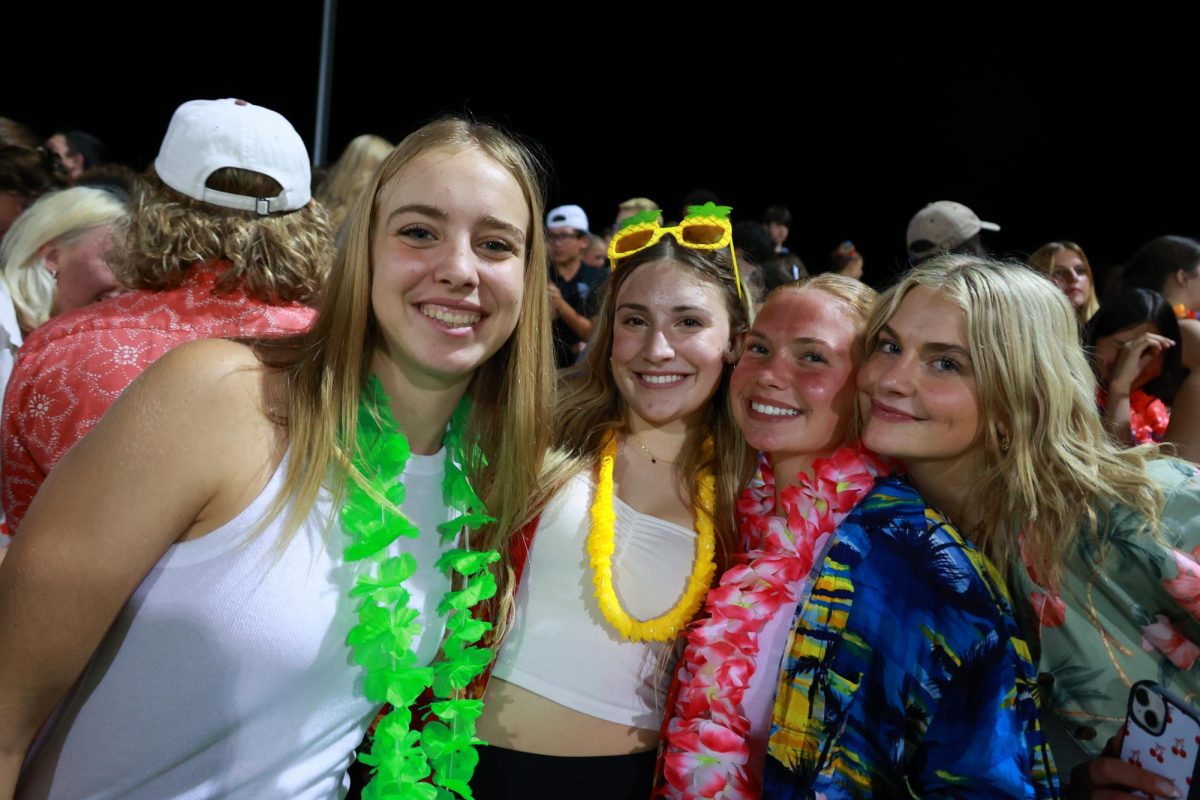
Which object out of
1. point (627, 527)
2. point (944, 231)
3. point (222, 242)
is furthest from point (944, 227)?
point (222, 242)

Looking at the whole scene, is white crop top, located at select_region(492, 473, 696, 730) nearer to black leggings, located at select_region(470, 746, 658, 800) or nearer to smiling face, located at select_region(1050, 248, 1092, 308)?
black leggings, located at select_region(470, 746, 658, 800)

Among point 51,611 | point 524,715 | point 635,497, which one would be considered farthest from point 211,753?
point 635,497

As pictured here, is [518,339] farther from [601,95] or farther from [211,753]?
[601,95]

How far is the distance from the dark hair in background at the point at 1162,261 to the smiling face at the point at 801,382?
2450mm

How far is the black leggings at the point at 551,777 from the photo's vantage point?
5.92ft

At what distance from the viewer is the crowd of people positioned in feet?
3.98

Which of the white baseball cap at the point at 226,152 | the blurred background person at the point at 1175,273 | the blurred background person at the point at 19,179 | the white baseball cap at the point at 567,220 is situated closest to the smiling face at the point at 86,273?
the blurred background person at the point at 19,179

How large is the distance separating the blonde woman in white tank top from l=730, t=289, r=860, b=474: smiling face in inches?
25.4

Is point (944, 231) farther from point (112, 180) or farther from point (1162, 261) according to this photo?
point (112, 180)

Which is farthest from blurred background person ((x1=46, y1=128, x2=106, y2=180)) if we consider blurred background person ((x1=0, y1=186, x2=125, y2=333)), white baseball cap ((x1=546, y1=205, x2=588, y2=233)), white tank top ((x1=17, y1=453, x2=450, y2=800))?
white tank top ((x1=17, y1=453, x2=450, y2=800))

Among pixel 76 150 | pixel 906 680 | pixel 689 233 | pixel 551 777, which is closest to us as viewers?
pixel 906 680

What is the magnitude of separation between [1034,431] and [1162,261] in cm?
271

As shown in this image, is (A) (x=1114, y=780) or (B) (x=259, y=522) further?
(A) (x=1114, y=780)

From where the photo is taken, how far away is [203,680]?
3.97ft
